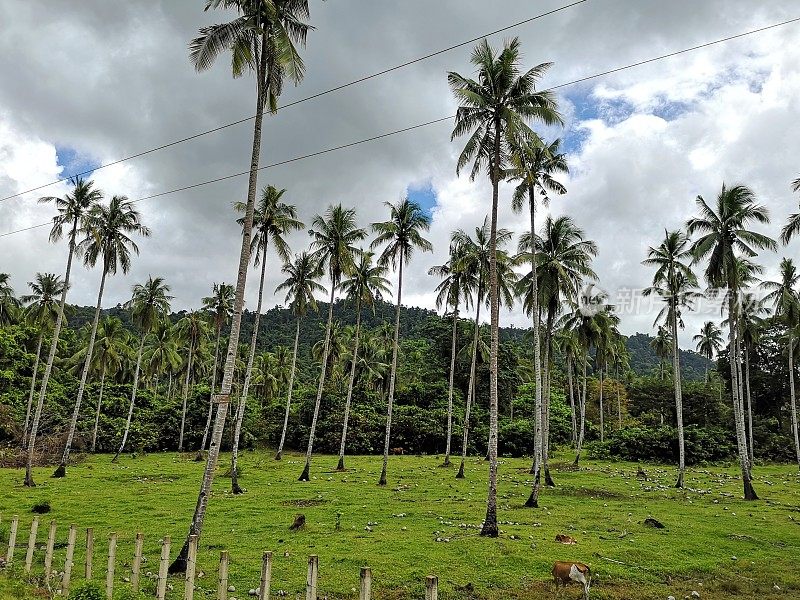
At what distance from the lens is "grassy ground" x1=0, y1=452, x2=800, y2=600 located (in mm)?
11812

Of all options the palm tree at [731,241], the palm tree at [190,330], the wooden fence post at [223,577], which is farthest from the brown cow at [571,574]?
the palm tree at [190,330]

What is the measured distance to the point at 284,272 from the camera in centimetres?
3597

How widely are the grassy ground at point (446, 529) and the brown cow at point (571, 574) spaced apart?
31 cm

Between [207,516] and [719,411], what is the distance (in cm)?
5191

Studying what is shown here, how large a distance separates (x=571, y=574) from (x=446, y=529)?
6308 millimetres

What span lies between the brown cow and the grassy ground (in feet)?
1.03

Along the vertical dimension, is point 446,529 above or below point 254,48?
below

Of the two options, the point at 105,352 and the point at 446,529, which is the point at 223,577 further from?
the point at 105,352

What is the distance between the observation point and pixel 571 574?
1102 cm

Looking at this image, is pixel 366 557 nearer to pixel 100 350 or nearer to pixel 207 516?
pixel 207 516

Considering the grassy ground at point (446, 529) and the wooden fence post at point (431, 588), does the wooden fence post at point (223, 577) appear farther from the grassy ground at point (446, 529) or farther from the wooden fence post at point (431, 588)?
the wooden fence post at point (431, 588)

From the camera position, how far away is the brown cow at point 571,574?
35.7 ft

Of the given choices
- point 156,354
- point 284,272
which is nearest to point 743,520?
point 284,272

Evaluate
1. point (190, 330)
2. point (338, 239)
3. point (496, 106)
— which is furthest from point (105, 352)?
point (496, 106)
